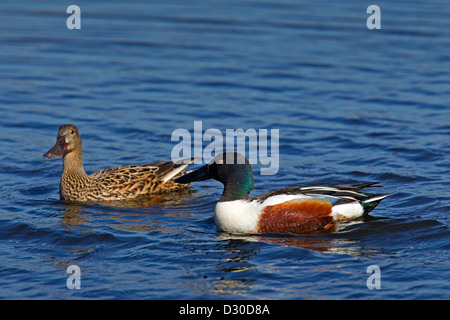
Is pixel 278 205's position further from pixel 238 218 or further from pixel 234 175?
pixel 234 175

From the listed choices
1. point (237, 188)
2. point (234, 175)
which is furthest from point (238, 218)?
point (234, 175)

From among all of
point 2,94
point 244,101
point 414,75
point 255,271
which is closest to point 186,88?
point 244,101

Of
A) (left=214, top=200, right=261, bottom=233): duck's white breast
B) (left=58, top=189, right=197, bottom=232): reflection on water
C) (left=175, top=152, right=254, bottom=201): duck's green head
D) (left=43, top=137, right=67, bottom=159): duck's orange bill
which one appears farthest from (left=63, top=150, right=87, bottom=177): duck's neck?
(left=214, top=200, right=261, bottom=233): duck's white breast

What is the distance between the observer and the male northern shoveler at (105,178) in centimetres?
1034

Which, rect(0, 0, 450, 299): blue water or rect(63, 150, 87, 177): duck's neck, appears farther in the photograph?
rect(63, 150, 87, 177): duck's neck

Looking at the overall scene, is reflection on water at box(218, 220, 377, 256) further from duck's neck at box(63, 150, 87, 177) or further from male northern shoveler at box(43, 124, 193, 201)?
duck's neck at box(63, 150, 87, 177)

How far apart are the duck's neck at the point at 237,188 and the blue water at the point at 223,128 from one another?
0.50 metres

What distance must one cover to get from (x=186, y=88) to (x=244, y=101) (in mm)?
1450

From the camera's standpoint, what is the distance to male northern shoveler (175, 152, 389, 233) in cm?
885

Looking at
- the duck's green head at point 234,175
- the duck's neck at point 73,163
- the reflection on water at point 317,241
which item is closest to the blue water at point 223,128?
the reflection on water at point 317,241

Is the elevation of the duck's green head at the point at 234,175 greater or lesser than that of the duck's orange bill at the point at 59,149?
lesser

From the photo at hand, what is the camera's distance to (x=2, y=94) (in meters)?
15.4

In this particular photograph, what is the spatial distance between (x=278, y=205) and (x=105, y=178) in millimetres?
2767

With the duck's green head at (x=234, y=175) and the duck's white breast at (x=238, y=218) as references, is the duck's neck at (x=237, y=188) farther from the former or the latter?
the duck's white breast at (x=238, y=218)
